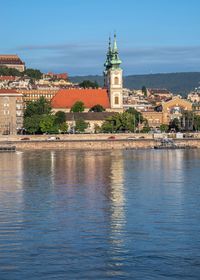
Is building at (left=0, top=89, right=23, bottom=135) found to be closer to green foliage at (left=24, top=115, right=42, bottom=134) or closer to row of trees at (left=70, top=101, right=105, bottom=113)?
green foliage at (left=24, top=115, right=42, bottom=134)

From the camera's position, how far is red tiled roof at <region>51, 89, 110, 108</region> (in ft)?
308

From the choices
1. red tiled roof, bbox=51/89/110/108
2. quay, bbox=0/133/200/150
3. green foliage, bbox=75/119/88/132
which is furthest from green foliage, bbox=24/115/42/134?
red tiled roof, bbox=51/89/110/108

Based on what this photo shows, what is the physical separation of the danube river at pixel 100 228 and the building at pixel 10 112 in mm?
48055

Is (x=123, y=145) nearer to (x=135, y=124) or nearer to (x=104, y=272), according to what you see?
(x=135, y=124)

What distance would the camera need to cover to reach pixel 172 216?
21.6 m

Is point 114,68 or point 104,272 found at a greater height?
point 114,68

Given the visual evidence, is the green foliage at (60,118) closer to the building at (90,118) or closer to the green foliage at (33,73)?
the building at (90,118)

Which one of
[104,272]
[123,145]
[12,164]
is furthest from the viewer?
[123,145]

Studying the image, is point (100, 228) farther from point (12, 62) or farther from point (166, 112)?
point (12, 62)

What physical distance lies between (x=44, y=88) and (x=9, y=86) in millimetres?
4267

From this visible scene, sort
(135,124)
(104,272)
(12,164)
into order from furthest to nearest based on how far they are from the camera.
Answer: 1. (135,124)
2. (12,164)
3. (104,272)

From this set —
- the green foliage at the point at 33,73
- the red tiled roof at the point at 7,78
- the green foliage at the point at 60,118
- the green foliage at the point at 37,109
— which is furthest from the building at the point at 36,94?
the green foliage at the point at 33,73

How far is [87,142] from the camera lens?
71.6m

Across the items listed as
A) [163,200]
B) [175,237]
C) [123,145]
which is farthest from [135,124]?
[175,237]
